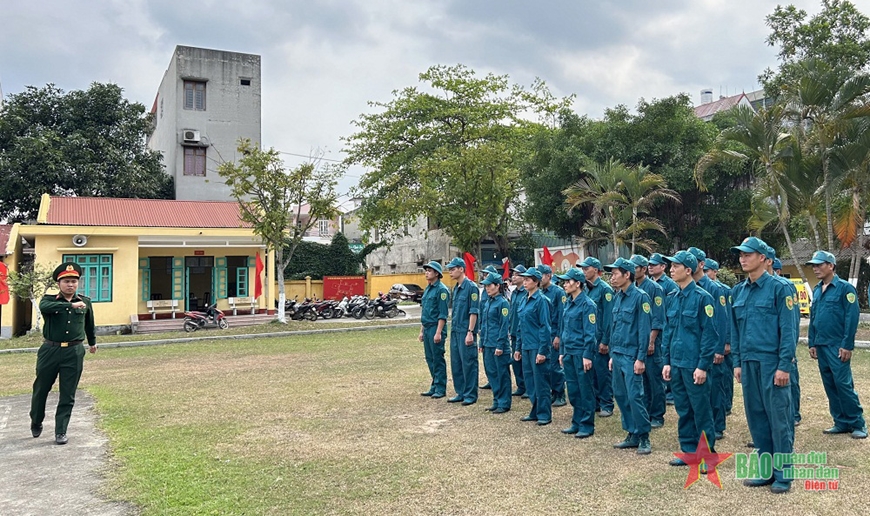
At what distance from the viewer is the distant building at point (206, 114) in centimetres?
2900

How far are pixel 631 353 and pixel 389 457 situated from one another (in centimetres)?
223

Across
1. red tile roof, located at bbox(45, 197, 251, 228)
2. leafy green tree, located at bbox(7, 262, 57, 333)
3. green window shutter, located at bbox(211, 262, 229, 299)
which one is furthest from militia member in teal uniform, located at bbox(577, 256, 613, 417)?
green window shutter, located at bbox(211, 262, 229, 299)

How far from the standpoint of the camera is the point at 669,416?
22.5 feet

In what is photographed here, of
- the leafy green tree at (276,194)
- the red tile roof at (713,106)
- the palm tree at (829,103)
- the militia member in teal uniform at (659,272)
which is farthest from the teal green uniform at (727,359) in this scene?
the red tile roof at (713,106)

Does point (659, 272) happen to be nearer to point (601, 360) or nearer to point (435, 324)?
point (601, 360)

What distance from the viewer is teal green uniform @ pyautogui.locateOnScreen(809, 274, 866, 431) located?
5.81 meters

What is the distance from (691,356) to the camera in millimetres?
5129

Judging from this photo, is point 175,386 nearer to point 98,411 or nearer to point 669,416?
point 98,411

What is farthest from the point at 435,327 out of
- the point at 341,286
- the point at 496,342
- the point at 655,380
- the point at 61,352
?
the point at 341,286

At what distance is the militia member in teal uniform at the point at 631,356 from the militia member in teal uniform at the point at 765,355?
794mm

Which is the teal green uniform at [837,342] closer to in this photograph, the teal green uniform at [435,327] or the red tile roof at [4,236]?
the teal green uniform at [435,327]

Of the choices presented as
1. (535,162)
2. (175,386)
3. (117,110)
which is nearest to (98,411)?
(175,386)

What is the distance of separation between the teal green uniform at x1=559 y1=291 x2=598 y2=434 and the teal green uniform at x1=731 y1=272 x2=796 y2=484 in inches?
59.0

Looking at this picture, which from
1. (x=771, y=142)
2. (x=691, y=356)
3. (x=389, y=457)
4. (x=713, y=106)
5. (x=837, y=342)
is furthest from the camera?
(x=713, y=106)
